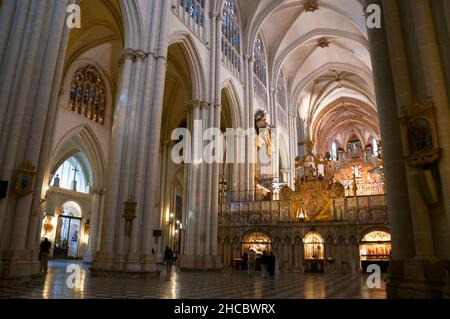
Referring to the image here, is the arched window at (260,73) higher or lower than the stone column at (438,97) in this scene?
higher

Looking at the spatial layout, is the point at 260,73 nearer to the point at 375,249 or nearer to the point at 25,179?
the point at 375,249

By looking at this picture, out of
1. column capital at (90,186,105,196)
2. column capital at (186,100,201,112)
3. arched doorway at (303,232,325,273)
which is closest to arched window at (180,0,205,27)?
column capital at (186,100,201,112)

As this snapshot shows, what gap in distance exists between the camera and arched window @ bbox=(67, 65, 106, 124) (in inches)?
923

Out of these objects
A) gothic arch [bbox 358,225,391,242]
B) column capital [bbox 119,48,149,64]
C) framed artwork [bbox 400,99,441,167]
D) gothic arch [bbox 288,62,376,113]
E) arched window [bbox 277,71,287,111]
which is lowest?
gothic arch [bbox 358,225,391,242]

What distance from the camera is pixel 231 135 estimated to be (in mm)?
25109

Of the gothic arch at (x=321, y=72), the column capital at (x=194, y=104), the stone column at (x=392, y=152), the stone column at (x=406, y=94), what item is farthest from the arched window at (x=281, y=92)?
the stone column at (x=406, y=94)

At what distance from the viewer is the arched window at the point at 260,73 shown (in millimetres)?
29156

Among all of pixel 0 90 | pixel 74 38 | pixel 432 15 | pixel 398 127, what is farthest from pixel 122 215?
pixel 74 38

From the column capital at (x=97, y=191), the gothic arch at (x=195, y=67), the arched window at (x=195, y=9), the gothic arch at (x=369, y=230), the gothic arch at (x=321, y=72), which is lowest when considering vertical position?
the gothic arch at (x=369, y=230)

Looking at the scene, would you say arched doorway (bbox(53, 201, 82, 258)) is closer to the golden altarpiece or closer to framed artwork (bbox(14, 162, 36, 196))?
the golden altarpiece

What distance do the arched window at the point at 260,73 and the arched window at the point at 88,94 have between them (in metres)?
11.8

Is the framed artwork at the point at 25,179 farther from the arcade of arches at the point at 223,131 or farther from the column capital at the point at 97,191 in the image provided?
the column capital at the point at 97,191

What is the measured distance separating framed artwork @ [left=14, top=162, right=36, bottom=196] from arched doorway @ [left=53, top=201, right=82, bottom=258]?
852 inches

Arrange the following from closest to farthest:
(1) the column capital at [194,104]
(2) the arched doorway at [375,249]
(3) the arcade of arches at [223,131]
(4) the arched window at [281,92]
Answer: (3) the arcade of arches at [223,131]
(2) the arched doorway at [375,249]
(1) the column capital at [194,104]
(4) the arched window at [281,92]
